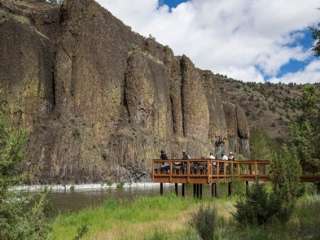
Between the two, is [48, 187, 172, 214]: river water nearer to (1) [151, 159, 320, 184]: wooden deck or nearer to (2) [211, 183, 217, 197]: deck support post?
(1) [151, 159, 320, 184]: wooden deck

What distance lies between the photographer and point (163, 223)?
17000 mm

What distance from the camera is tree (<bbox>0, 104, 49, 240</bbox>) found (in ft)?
20.8

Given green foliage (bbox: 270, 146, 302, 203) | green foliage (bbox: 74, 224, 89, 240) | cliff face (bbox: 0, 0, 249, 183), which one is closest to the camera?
green foliage (bbox: 74, 224, 89, 240)

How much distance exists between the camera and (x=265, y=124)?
135250 mm

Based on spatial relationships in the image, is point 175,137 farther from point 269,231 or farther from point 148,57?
point 269,231

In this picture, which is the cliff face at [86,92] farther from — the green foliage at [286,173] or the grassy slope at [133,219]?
the green foliage at [286,173]

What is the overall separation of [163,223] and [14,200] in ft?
35.6

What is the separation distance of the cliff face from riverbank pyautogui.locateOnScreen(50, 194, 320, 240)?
39.0m

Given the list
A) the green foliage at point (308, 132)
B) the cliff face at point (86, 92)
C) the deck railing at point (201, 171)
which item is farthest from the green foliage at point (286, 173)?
the cliff face at point (86, 92)

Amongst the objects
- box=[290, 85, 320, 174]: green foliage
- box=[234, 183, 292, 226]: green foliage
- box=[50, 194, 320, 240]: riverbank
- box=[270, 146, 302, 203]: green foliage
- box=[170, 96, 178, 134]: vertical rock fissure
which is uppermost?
box=[170, 96, 178, 134]: vertical rock fissure

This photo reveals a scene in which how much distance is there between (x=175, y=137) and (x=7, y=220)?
3516 inches

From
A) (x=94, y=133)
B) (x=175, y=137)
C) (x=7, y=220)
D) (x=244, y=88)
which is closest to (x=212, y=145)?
(x=175, y=137)

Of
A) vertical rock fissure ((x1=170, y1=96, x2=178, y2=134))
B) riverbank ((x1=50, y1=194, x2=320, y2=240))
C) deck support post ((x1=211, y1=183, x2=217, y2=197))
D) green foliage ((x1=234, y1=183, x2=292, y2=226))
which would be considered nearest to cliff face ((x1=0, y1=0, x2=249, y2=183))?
vertical rock fissure ((x1=170, y1=96, x2=178, y2=134))

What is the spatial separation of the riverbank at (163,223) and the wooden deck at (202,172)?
3.41 meters
